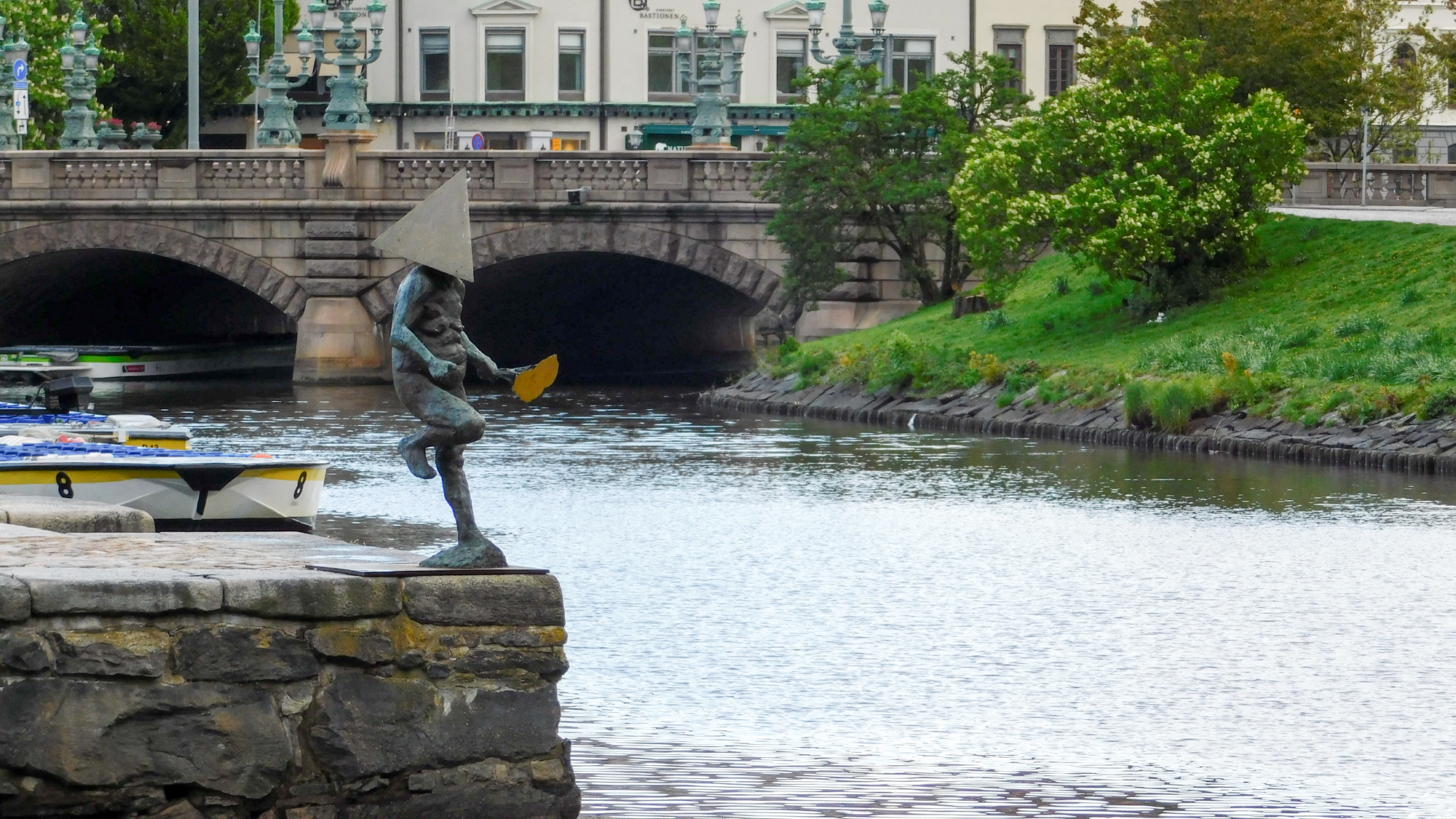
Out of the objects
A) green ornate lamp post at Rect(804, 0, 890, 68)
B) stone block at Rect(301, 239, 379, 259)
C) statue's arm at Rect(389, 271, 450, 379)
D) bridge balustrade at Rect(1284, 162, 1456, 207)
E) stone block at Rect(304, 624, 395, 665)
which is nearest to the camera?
stone block at Rect(304, 624, 395, 665)

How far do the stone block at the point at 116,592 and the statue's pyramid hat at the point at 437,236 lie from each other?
238 cm

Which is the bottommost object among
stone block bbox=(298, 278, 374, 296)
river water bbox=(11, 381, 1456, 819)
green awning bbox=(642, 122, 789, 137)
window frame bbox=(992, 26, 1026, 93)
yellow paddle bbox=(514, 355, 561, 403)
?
river water bbox=(11, 381, 1456, 819)

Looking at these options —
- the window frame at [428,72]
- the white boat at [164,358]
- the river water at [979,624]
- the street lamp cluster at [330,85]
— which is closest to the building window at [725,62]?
the window frame at [428,72]

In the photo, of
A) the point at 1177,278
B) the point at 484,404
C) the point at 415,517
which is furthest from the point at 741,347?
the point at 415,517

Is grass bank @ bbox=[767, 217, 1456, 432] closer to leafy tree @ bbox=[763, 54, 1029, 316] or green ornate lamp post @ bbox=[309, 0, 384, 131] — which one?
leafy tree @ bbox=[763, 54, 1029, 316]

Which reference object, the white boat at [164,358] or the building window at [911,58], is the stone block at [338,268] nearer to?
the white boat at [164,358]

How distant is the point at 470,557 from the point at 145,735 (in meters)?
1.76

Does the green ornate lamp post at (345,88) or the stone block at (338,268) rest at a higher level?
the green ornate lamp post at (345,88)

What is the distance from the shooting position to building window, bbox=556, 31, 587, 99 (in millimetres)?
76938

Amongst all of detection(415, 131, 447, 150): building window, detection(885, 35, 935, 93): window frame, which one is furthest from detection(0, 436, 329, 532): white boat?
detection(885, 35, 935, 93): window frame

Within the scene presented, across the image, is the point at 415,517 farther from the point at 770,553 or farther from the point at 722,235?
the point at 722,235

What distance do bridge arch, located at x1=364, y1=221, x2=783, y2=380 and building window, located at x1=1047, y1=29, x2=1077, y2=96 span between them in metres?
18.9

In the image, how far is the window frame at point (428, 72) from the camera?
252 feet

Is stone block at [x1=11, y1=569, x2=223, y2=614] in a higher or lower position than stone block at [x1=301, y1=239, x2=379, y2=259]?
lower
